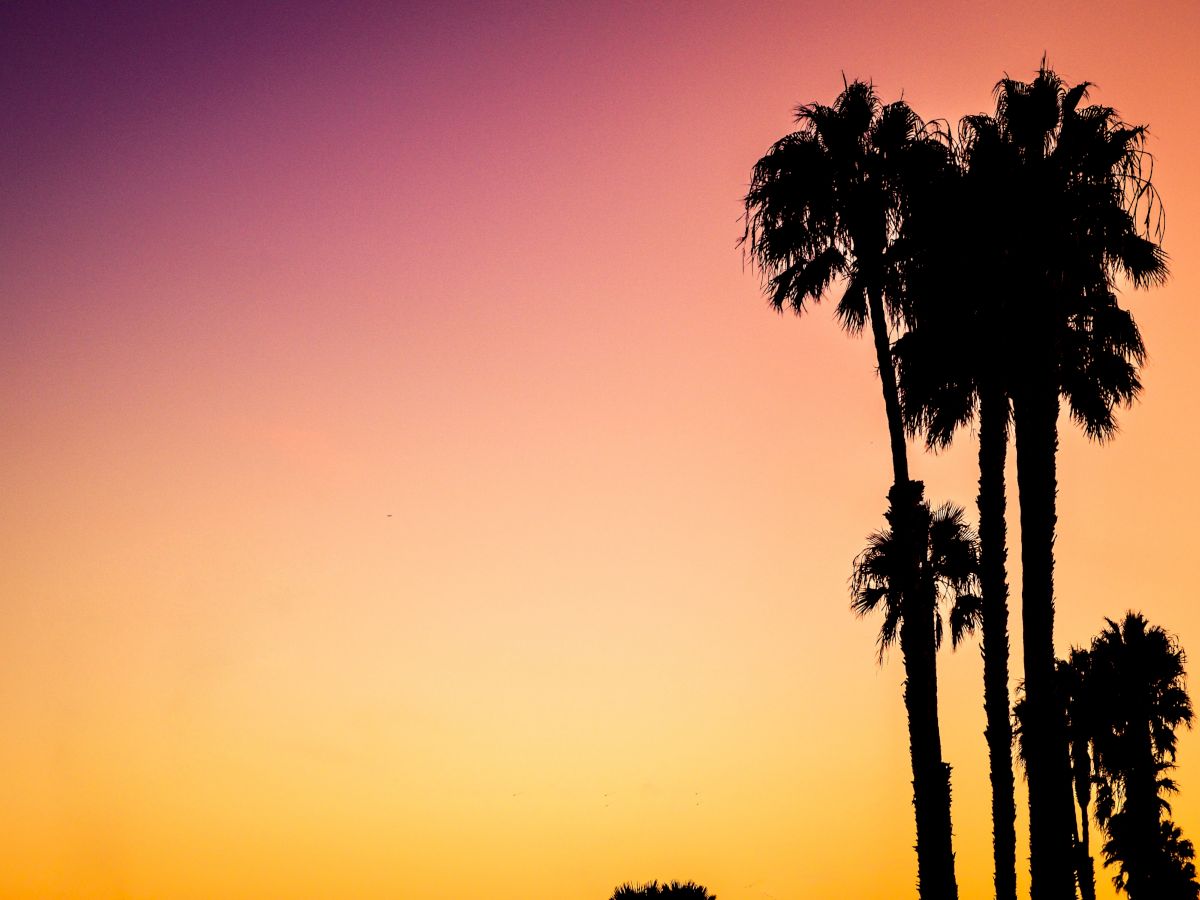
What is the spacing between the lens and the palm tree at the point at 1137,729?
38.2 metres

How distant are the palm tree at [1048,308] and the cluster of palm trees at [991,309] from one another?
0.04 metres

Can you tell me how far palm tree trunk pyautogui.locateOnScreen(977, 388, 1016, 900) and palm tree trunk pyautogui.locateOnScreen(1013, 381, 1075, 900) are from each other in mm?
883

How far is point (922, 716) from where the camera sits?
23.1 m

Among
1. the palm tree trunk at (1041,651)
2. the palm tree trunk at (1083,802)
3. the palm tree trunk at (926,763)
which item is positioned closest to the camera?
the palm tree trunk at (1041,651)

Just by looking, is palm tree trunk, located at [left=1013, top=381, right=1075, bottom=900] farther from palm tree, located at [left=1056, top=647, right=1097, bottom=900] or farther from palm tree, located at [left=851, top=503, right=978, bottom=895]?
palm tree, located at [left=1056, top=647, right=1097, bottom=900]

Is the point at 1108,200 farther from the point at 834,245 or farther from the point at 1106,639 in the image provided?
the point at 1106,639

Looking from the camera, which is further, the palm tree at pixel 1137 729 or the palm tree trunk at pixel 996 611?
the palm tree at pixel 1137 729

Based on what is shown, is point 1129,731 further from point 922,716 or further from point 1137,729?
point 922,716

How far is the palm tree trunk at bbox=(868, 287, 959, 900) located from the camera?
22.8m

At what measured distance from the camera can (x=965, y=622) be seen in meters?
30.6

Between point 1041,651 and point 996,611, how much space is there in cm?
213

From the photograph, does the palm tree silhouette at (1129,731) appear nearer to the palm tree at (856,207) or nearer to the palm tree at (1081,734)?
the palm tree at (1081,734)

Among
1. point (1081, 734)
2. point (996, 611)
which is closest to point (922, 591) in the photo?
point (996, 611)

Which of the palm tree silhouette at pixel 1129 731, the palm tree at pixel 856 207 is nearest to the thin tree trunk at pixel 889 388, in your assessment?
the palm tree at pixel 856 207
